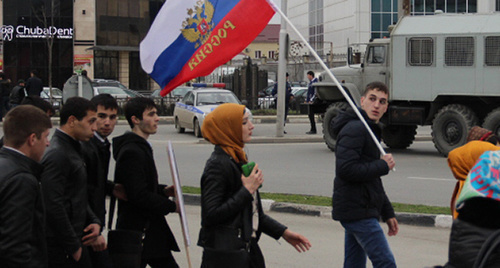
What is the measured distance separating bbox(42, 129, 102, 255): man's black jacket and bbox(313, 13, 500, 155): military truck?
13.5 m

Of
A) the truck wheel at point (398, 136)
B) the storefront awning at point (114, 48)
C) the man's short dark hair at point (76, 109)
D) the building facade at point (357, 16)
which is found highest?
the building facade at point (357, 16)

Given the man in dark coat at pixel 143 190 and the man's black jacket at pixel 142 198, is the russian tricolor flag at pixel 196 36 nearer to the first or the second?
the man in dark coat at pixel 143 190

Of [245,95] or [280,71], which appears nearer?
[280,71]

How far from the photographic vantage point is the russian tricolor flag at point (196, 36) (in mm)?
7664

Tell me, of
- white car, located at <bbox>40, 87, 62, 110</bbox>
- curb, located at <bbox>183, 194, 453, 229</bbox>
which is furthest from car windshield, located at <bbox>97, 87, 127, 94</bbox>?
curb, located at <bbox>183, 194, 453, 229</bbox>

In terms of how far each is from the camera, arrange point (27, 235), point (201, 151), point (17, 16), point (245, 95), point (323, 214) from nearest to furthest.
Result: point (27, 235) → point (323, 214) → point (201, 151) → point (245, 95) → point (17, 16)

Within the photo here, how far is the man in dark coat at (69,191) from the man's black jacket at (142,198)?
1.21 ft

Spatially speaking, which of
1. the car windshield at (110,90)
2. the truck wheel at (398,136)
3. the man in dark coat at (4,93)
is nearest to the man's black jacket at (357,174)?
the truck wheel at (398,136)

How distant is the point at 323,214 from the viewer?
33.8 feet

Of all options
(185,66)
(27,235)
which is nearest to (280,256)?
(185,66)

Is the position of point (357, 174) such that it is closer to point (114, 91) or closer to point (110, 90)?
point (110, 90)

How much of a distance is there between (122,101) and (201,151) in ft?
51.9

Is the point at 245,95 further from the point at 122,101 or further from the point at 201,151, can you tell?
the point at 201,151

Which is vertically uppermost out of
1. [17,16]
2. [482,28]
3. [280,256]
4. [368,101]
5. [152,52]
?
[17,16]
